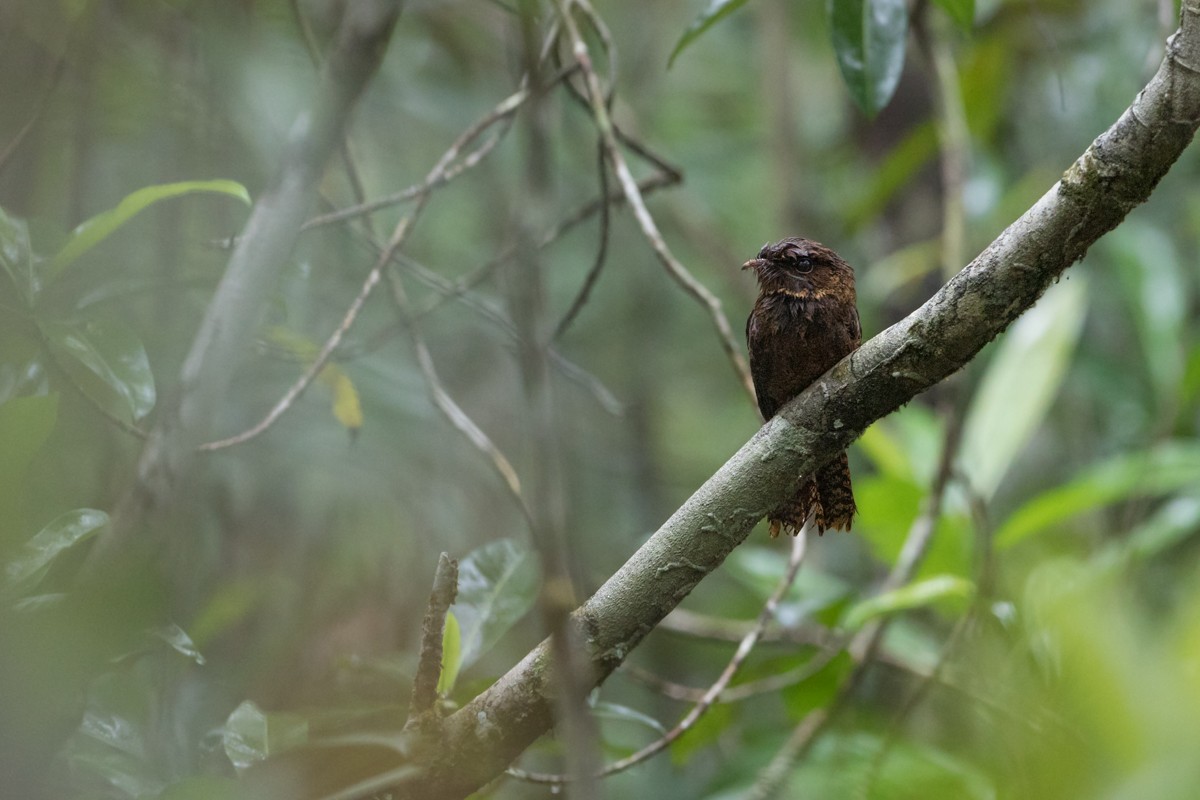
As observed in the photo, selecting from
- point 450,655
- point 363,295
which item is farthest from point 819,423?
point 363,295

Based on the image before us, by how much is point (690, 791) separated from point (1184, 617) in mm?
3624

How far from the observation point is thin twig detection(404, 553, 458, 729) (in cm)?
174

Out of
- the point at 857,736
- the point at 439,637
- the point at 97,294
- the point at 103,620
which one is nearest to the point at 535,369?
the point at 103,620

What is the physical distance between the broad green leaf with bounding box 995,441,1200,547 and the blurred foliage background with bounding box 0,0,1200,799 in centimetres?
2

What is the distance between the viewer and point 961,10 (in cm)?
252

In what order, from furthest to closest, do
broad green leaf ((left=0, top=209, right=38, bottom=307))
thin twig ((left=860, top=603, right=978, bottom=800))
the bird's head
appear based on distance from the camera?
thin twig ((left=860, top=603, right=978, bottom=800)) < the bird's head < broad green leaf ((left=0, top=209, right=38, bottom=307))

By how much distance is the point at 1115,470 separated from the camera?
3615 millimetres

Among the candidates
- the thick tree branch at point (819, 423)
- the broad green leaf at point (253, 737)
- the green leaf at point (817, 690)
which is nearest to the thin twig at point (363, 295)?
the broad green leaf at point (253, 737)

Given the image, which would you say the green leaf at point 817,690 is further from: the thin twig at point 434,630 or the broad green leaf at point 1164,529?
the thin twig at point 434,630

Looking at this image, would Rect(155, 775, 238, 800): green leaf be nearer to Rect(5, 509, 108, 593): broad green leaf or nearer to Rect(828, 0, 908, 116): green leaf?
Rect(5, 509, 108, 593): broad green leaf

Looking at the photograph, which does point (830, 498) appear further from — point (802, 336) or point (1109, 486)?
point (1109, 486)

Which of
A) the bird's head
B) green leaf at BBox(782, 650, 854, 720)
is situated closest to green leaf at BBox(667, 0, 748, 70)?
the bird's head

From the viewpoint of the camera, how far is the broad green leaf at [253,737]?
6.31 feet

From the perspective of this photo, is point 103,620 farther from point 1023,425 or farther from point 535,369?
point 1023,425
